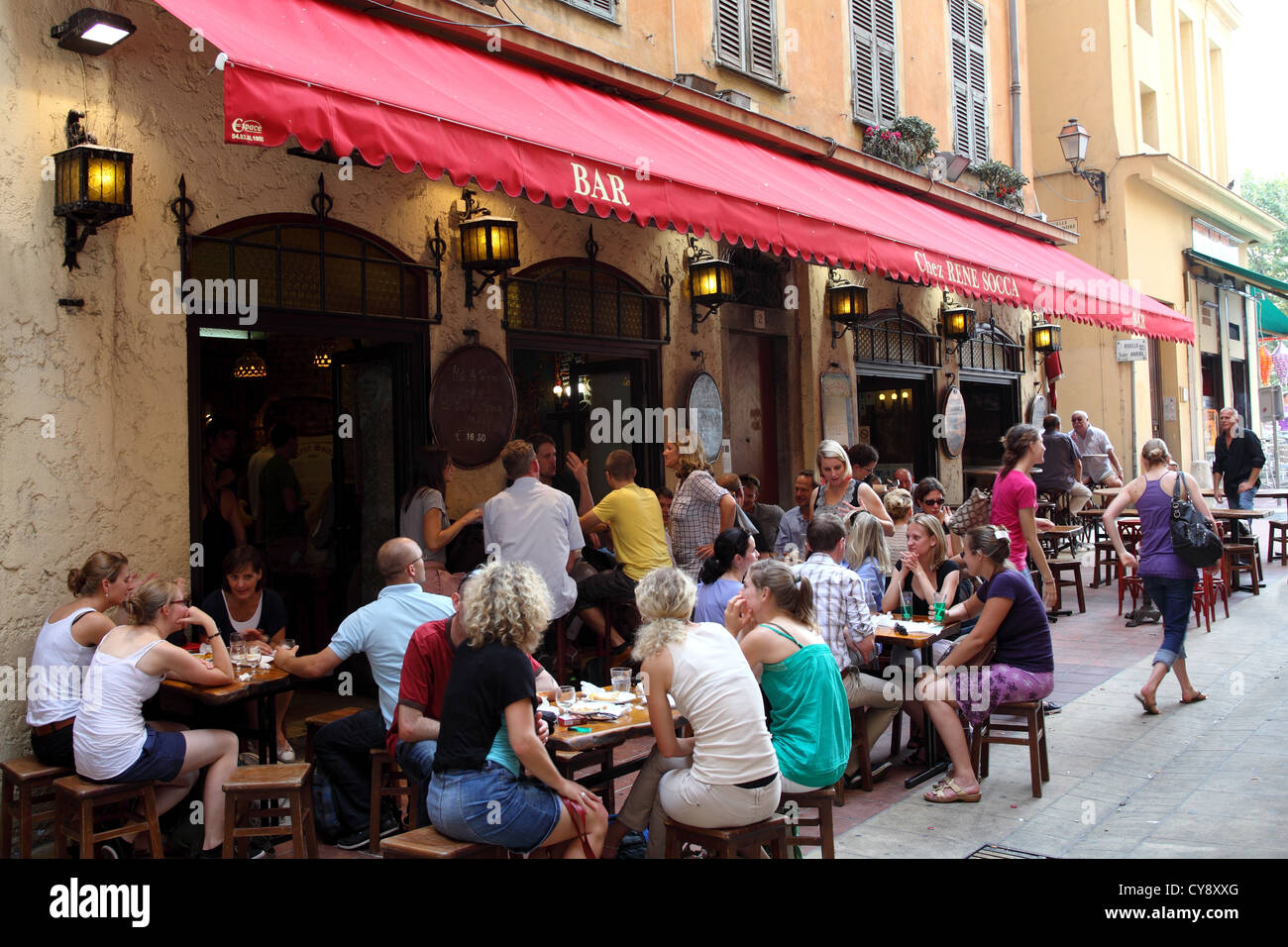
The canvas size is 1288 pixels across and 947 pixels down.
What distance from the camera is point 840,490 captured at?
7.61 m

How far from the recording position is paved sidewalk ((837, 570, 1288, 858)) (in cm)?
468

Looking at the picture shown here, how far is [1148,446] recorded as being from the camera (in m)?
7.77

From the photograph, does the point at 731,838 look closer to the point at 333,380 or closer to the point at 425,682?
the point at 425,682

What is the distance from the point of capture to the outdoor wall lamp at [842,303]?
11180 millimetres

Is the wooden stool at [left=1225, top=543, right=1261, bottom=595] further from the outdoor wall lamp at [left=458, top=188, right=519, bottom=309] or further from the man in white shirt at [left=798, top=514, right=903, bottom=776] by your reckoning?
the outdoor wall lamp at [left=458, top=188, right=519, bottom=309]

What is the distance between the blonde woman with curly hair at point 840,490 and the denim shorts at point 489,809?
4163mm

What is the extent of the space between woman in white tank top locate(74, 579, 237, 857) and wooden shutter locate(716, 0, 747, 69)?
7328 mm

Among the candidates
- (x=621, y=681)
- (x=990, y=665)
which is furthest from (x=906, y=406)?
(x=621, y=681)

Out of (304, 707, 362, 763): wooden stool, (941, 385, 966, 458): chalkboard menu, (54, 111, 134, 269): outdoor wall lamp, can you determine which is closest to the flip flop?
(304, 707, 362, 763): wooden stool

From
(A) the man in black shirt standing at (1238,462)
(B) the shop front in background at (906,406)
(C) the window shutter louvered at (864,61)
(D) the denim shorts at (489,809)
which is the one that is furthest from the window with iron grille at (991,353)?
(D) the denim shorts at (489,809)

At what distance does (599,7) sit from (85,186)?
4.75 metres
